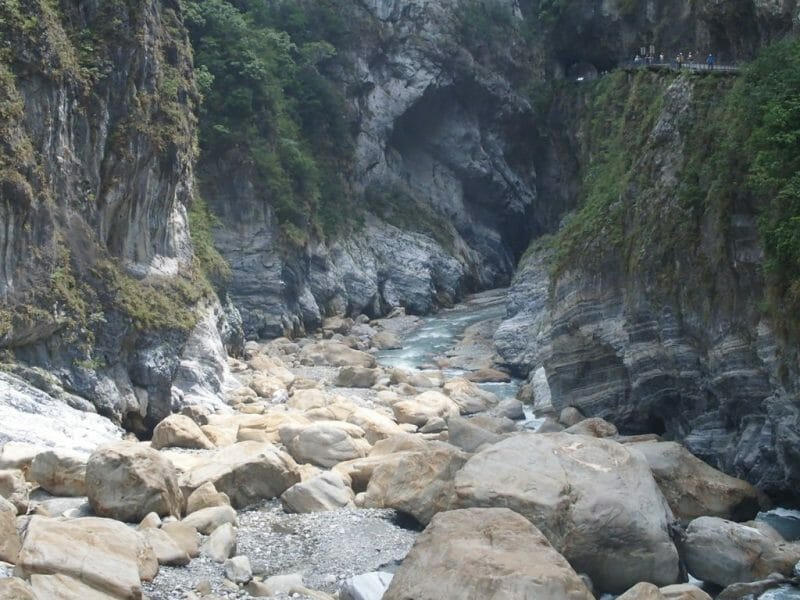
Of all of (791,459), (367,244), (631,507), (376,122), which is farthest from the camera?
(376,122)

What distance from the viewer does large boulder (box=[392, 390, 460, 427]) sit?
84.3 ft

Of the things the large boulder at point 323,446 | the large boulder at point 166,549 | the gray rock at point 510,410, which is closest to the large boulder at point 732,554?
the large boulder at point 166,549

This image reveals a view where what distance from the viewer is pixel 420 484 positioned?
1591cm

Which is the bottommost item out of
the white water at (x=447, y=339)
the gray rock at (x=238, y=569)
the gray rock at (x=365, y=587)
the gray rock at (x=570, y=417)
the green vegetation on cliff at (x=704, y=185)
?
the gray rock at (x=238, y=569)

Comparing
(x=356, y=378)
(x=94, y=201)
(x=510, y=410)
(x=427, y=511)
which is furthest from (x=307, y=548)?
(x=356, y=378)

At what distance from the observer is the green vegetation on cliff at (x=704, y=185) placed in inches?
665

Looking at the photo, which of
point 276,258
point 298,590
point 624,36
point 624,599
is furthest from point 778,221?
point 624,36

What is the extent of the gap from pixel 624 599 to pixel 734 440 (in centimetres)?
852

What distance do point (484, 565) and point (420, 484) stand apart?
5281 millimetres

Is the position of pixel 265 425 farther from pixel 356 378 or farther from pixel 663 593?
pixel 663 593

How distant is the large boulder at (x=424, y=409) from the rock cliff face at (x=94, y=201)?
21.1 feet

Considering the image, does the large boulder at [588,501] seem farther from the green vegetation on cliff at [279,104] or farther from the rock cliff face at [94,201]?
the green vegetation on cliff at [279,104]

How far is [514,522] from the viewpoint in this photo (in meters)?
11.7

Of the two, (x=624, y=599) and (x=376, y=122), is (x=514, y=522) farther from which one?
(x=376, y=122)
